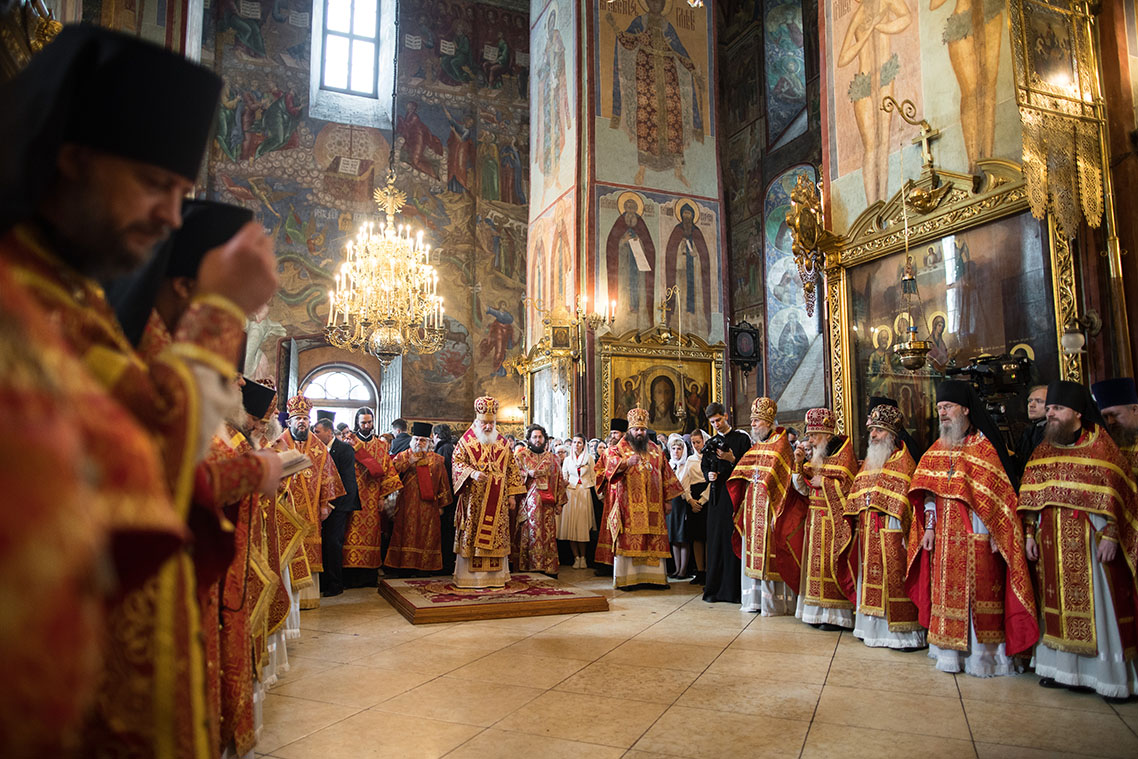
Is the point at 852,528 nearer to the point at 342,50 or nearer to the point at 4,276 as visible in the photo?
the point at 4,276

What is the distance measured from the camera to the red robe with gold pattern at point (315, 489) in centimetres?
764

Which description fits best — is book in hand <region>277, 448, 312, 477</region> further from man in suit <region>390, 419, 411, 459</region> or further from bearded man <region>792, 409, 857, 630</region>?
man in suit <region>390, 419, 411, 459</region>

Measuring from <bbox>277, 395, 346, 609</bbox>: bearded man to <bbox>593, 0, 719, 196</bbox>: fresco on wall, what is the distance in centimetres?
936

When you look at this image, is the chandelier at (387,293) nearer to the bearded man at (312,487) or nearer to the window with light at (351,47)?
the bearded man at (312,487)

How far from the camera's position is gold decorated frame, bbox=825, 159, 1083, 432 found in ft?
19.4

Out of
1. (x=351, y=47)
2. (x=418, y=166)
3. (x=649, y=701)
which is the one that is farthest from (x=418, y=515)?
(x=351, y=47)

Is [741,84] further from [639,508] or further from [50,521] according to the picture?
[50,521]

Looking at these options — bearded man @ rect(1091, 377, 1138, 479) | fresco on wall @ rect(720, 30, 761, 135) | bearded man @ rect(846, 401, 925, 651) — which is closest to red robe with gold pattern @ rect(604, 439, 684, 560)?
bearded man @ rect(846, 401, 925, 651)

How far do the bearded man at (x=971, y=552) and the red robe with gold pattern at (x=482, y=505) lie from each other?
4.42 metres

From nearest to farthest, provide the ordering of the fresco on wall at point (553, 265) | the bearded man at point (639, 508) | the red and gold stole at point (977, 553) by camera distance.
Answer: the red and gold stole at point (977, 553) < the bearded man at point (639, 508) < the fresco on wall at point (553, 265)

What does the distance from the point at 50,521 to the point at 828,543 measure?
6883mm

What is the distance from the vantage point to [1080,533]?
A: 4879mm

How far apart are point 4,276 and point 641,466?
28.3 ft

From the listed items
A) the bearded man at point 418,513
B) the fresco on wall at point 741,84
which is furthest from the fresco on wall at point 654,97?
the bearded man at point 418,513
